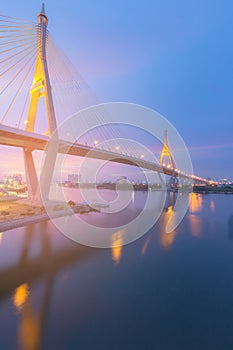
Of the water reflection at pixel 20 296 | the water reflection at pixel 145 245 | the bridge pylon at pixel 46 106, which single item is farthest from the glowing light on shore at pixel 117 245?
the bridge pylon at pixel 46 106

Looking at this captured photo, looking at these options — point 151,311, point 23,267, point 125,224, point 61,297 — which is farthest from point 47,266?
point 125,224

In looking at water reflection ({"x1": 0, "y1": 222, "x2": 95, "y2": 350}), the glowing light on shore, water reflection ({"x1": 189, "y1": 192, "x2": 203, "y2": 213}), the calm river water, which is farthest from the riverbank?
water reflection ({"x1": 189, "y1": 192, "x2": 203, "y2": 213})

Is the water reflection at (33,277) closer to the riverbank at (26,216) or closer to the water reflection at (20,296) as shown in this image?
the water reflection at (20,296)

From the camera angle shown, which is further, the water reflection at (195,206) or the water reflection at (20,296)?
the water reflection at (195,206)

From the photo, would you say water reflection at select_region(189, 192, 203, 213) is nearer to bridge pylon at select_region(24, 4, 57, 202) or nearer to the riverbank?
the riverbank

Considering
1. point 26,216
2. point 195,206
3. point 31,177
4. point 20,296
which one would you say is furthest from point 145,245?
point 195,206

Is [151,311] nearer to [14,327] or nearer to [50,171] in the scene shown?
[14,327]
